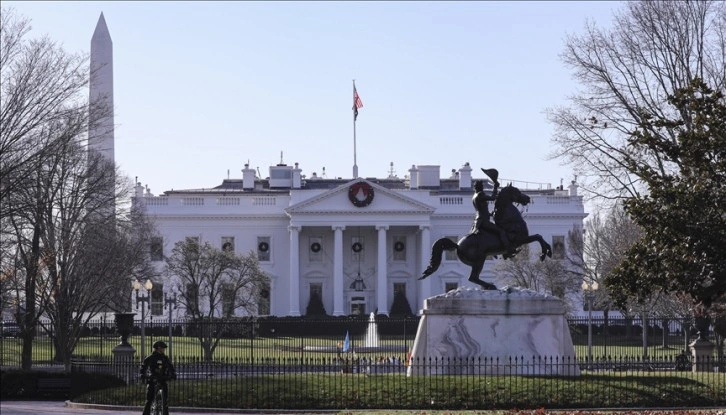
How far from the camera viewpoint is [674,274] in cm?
2120

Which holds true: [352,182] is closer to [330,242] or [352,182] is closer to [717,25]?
[330,242]

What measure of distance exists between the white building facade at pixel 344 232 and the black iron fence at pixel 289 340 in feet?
90.2

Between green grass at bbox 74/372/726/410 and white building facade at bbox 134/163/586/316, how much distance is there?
221 ft

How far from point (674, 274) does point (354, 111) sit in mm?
67264

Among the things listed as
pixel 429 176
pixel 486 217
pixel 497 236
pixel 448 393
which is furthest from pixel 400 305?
pixel 448 393

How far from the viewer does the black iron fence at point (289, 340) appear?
46.3m

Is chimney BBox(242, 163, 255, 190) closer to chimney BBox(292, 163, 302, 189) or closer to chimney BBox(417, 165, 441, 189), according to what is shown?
chimney BBox(292, 163, 302, 189)

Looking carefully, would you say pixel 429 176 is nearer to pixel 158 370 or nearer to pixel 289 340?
pixel 289 340

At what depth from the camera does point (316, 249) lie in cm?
9988

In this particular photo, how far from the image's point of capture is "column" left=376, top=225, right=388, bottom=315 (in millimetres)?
96062

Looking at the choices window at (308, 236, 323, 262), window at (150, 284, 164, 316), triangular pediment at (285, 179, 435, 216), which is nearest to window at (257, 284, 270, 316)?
window at (308, 236, 323, 262)

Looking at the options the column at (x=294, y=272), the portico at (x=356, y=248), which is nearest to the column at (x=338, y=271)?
the portico at (x=356, y=248)

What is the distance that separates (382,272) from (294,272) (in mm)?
6166

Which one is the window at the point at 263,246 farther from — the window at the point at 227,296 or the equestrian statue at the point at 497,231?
the equestrian statue at the point at 497,231
